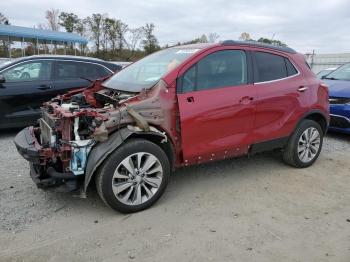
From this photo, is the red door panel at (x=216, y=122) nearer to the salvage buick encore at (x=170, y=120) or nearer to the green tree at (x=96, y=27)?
the salvage buick encore at (x=170, y=120)

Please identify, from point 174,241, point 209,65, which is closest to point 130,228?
point 174,241

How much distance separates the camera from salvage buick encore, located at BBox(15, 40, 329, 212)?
3641 mm

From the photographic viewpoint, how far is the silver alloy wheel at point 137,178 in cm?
370

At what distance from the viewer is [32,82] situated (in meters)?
6.90

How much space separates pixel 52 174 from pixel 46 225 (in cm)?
51

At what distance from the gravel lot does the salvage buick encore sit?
1.09 feet

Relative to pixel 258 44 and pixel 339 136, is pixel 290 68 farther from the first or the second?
pixel 339 136

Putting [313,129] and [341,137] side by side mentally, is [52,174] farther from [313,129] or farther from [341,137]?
[341,137]

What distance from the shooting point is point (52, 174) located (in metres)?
3.61

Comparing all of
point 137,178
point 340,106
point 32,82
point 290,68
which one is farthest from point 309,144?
point 32,82

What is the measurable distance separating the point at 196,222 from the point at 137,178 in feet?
2.52

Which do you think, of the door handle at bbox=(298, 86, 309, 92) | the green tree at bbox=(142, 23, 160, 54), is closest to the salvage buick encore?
the door handle at bbox=(298, 86, 309, 92)

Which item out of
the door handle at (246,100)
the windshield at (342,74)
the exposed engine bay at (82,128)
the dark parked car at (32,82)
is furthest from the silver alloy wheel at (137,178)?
the windshield at (342,74)

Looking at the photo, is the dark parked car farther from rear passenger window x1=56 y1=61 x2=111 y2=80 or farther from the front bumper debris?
the front bumper debris
